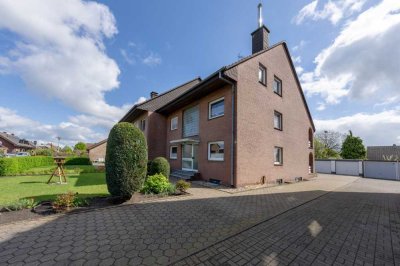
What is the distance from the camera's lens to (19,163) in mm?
18594

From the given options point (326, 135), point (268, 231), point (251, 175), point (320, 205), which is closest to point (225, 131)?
point (251, 175)

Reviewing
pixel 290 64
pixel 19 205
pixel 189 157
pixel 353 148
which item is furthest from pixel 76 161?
pixel 353 148

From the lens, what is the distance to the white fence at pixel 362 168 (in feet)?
71.0

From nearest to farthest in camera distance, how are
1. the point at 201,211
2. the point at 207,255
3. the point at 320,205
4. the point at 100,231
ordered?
1. the point at 207,255
2. the point at 100,231
3. the point at 201,211
4. the point at 320,205

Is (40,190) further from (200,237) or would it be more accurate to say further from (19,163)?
(19,163)

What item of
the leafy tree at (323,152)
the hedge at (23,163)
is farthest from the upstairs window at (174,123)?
the leafy tree at (323,152)

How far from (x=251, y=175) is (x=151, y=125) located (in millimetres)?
10077

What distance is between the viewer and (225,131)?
11.0 m

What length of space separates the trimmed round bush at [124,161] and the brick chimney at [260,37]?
477 inches

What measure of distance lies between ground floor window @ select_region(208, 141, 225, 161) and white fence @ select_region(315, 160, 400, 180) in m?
22.2

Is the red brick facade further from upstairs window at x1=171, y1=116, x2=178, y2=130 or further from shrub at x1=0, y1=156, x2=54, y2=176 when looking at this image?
shrub at x1=0, y1=156, x2=54, y2=176

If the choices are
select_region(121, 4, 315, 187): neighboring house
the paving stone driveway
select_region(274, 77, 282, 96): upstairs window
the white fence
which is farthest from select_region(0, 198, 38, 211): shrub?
the white fence

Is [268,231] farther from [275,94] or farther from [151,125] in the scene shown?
[151,125]

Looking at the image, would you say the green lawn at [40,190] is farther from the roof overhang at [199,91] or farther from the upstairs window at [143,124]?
the upstairs window at [143,124]
